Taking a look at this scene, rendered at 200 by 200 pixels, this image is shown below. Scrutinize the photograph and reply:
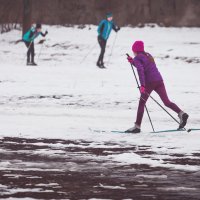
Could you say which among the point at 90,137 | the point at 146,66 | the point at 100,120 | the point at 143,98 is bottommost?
the point at 100,120

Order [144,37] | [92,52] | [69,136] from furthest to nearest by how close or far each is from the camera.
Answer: [144,37], [92,52], [69,136]

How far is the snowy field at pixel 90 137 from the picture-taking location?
24.7 feet

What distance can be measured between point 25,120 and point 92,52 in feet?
62.2

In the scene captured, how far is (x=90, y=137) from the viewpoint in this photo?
11484mm

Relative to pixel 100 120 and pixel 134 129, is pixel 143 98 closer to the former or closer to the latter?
pixel 134 129

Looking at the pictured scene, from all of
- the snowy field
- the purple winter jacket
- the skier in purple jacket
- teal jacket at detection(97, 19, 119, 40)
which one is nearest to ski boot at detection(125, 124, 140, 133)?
the skier in purple jacket

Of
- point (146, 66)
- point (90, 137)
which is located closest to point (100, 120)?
point (146, 66)

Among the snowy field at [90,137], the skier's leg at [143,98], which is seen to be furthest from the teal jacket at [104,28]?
the skier's leg at [143,98]

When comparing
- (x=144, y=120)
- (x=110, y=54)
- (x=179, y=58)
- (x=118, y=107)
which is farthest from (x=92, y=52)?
(x=144, y=120)

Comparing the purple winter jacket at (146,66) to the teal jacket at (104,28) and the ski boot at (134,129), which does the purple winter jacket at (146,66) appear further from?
the teal jacket at (104,28)

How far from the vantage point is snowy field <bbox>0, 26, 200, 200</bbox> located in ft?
24.7

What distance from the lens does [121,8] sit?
4241cm

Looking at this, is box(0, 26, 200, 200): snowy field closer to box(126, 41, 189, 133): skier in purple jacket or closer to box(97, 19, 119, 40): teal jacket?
box(126, 41, 189, 133): skier in purple jacket

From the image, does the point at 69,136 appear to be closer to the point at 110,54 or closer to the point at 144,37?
the point at 110,54
